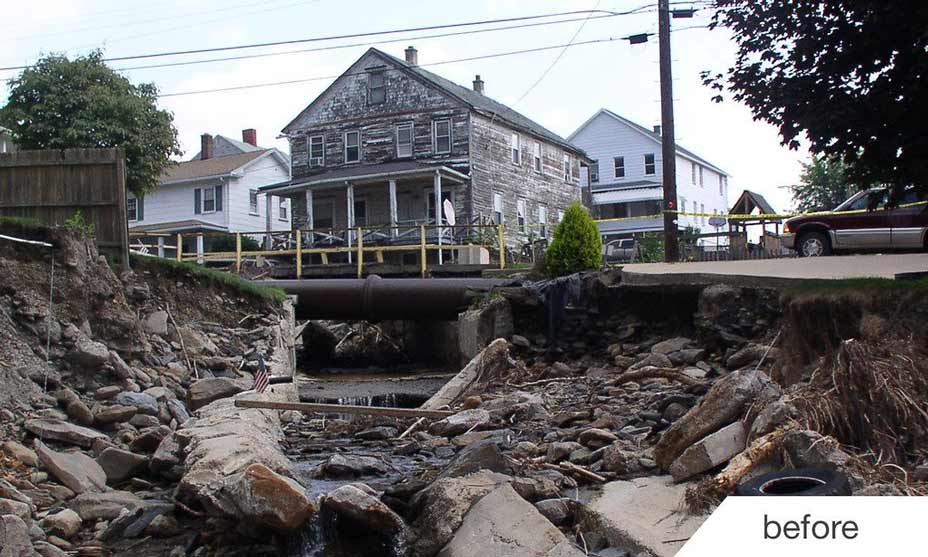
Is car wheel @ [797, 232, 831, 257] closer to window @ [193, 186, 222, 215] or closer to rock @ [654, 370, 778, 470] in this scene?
rock @ [654, 370, 778, 470]

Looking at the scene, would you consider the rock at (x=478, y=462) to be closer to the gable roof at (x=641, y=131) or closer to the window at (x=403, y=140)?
the window at (x=403, y=140)

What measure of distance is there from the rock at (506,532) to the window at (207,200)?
3556cm

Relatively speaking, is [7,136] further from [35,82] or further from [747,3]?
[747,3]

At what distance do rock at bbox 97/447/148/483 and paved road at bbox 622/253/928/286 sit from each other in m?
8.84

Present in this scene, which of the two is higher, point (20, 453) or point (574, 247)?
point (574, 247)

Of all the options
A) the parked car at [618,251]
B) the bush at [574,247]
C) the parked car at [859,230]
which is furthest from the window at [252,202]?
the parked car at [859,230]

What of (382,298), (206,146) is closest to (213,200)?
(206,146)

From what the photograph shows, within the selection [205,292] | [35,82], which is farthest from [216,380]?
[35,82]

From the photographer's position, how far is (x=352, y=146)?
119ft

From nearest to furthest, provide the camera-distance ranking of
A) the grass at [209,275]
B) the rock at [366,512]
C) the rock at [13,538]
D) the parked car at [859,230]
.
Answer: the rock at [13,538] → the rock at [366,512] → the grass at [209,275] → the parked car at [859,230]

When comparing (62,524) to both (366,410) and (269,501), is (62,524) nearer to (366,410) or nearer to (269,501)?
(269,501)

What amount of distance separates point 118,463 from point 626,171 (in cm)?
4235

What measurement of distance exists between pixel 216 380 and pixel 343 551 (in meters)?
5.71

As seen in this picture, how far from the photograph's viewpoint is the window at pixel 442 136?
34.3 metres
